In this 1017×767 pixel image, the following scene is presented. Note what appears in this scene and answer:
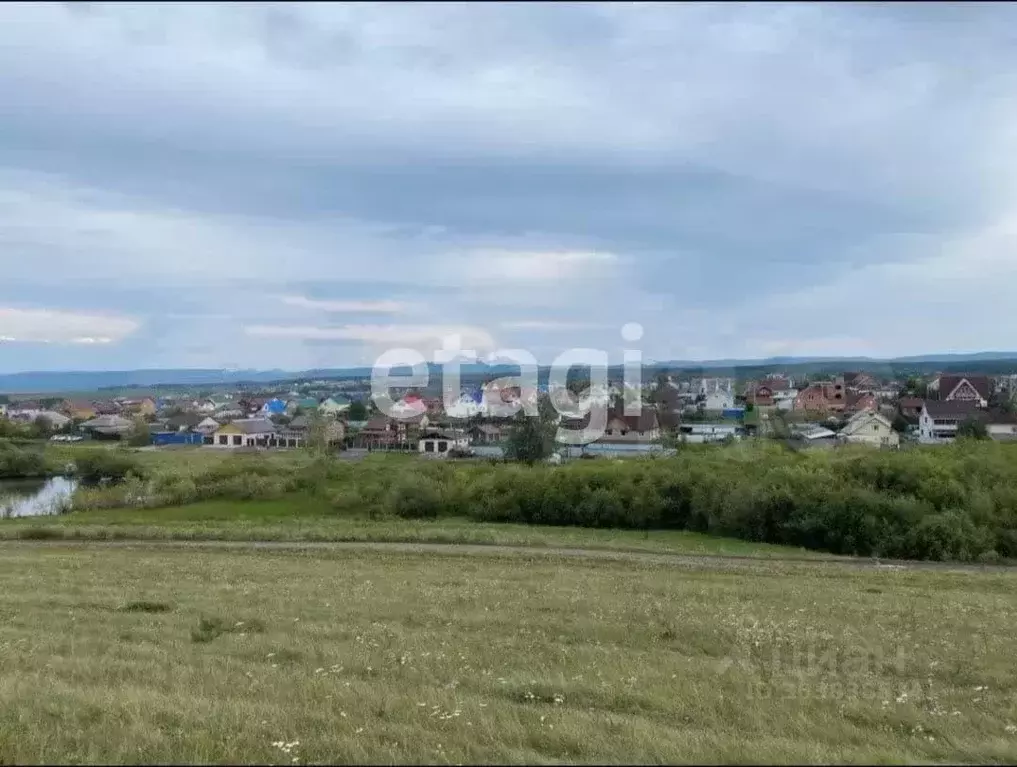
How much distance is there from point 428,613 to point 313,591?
3.54 metres

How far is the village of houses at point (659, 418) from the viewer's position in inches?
2142

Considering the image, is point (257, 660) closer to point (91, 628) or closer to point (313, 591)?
point (91, 628)

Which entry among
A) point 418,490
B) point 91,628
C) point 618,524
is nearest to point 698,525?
point 618,524

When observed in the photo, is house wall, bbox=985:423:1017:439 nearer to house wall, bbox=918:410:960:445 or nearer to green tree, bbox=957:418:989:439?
green tree, bbox=957:418:989:439

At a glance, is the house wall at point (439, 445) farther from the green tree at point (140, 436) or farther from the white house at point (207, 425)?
the green tree at point (140, 436)

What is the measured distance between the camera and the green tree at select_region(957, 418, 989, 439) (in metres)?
47.4

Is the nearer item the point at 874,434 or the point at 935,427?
the point at 874,434

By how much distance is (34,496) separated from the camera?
50469mm

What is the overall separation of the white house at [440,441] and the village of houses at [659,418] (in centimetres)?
13

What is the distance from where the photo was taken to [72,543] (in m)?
25.3

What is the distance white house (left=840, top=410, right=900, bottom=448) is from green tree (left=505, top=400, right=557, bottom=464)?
62.8 ft

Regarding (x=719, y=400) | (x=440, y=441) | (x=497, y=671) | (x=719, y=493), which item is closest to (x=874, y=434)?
(x=719, y=493)

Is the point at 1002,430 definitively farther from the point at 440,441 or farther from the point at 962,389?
the point at 440,441

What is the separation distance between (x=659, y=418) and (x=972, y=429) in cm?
2422
